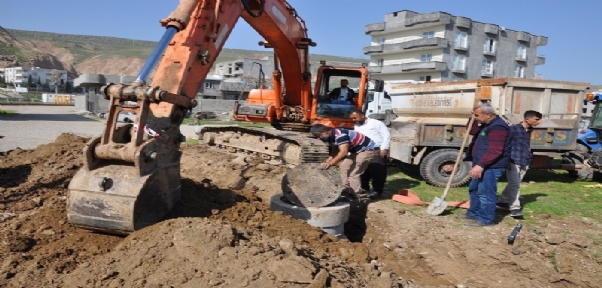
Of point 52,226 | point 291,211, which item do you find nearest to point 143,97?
point 52,226

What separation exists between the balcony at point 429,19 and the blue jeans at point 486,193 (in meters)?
57.2

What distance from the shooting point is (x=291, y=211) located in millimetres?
5793

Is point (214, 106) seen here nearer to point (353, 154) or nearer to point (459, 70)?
point (353, 154)

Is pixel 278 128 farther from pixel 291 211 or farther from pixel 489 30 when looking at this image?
pixel 489 30

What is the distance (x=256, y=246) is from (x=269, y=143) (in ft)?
17.6

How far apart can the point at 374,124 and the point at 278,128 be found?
301cm

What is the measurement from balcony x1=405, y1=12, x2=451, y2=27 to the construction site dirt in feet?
185

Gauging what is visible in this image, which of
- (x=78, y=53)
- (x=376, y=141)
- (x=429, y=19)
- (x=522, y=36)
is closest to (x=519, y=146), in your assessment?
(x=376, y=141)

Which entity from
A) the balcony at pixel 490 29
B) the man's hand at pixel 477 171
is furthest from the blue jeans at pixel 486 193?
the balcony at pixel 490 29

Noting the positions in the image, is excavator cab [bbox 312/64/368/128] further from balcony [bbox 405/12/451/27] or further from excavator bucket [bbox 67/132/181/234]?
balcony [bbox 405/12/451/27]

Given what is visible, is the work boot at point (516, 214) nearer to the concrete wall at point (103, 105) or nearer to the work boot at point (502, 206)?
the work boot at point (502, 206)

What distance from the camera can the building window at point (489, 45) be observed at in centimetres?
6512

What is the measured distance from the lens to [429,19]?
60688 mm

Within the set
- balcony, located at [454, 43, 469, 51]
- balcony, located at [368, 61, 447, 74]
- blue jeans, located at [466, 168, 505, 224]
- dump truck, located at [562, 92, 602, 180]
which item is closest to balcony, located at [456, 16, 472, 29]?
balcony, located at [454, 43, 469, 51]
